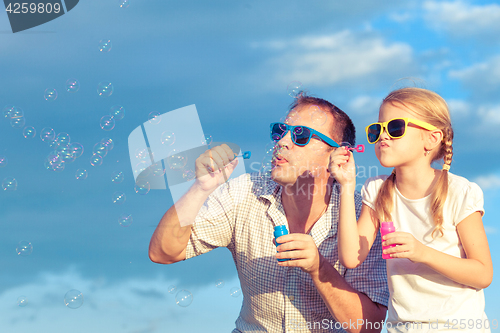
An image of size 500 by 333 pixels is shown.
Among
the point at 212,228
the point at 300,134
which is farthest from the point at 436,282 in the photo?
the point at 212,228

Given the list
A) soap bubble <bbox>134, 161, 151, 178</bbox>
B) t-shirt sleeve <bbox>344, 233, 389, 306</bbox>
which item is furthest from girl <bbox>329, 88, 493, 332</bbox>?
soap bubble <bbox>134, 161, 151, 178</bbox>

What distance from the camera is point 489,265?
2.30 metres

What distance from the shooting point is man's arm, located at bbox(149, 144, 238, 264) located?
8.84 feet

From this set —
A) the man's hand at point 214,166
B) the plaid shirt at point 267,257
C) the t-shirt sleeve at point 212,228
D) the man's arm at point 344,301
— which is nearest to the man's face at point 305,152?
the plaid shirt at point 267,257

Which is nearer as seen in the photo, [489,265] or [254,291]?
[489,265]

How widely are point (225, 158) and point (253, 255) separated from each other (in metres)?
0.85

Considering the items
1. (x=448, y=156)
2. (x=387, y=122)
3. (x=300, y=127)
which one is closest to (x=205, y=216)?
(x=300, y=127)

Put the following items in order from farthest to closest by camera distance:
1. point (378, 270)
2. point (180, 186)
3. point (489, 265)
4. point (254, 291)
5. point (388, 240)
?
1. point (180, 186)
2. point (254, 291)
3. point (378, 270)
4. point (489, 265)
5. point (388, 240)

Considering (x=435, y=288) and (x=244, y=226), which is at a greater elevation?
(x=244, y=226)

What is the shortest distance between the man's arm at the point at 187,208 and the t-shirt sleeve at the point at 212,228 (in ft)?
0.24

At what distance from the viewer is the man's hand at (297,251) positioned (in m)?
2.31

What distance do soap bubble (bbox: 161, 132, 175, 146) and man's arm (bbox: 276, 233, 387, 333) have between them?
5.73ft

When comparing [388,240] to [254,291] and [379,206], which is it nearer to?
[379,206]

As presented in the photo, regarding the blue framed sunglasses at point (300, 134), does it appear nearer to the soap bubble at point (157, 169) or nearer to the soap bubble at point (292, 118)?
the soap bubble at point (292, 118)
